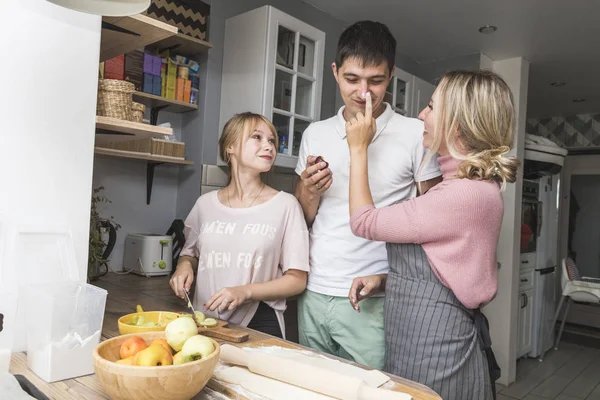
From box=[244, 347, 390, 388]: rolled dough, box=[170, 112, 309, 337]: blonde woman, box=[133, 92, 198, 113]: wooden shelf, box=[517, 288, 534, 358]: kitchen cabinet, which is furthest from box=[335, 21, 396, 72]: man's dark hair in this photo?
box=[517, 288, 534, 358]: kitchen cabinet

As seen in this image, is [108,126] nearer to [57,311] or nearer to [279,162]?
[57,311]

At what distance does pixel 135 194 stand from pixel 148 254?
388 millimetres

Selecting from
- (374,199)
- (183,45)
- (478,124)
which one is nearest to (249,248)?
(374,199)

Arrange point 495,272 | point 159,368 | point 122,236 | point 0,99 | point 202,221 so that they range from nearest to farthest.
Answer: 1. point 159,368
2. point 0,99
3. point 495,272
4. point 202,221
5. point 122,236

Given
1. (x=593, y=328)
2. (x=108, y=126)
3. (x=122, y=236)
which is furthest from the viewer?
(x=593, y=328)

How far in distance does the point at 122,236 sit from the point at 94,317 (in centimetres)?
169

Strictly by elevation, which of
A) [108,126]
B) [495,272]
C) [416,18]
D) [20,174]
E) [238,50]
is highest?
[416,18]

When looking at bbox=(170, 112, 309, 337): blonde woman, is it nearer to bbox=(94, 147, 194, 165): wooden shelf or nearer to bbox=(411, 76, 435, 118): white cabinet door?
bbox=(94, 147, 194, 165): wooden shelf

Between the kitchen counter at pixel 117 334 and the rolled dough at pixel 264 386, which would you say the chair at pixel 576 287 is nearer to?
the kitchen counter at pixel 117 334

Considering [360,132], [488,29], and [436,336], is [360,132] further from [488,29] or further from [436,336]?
[488,29]

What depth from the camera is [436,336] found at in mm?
1145

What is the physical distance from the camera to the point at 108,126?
132 cm

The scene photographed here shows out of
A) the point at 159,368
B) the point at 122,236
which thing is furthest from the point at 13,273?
the point at 122,236

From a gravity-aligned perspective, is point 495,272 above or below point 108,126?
below
